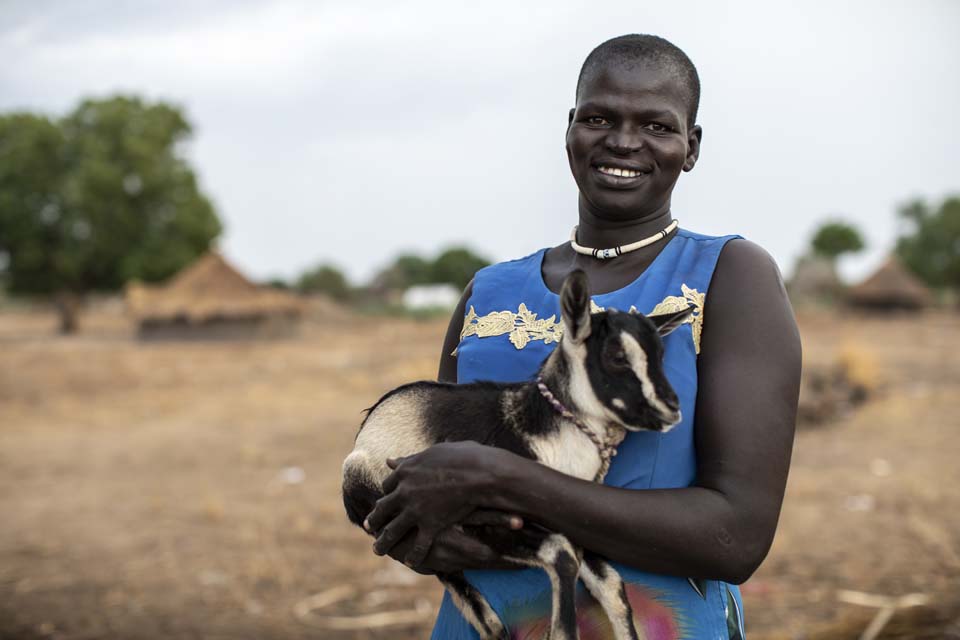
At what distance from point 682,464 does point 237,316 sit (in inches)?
1210

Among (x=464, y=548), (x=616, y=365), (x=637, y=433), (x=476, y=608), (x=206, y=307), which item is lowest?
(x=206, y=307)

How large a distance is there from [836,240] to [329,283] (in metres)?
35.5

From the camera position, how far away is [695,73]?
2.32 metres

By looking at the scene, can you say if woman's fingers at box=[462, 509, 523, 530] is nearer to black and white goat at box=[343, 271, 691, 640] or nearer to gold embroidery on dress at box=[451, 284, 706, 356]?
black and white goat at box=[343, 271, 691, 640]

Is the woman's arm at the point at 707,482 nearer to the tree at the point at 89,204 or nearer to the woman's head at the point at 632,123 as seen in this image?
the woman's head at the point at 632,123

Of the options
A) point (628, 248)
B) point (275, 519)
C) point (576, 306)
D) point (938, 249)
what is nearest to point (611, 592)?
point (576, 306)

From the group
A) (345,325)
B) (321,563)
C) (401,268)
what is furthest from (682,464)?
(401,268)

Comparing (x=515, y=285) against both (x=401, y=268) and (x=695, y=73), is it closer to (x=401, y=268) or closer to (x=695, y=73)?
(x=695, y=73)

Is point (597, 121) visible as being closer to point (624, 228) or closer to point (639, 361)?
point (624, 228)

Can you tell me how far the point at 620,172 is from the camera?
7.52 ft

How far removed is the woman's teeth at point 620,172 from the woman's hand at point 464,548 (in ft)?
3.18

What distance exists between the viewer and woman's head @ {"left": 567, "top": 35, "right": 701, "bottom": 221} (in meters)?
2.22

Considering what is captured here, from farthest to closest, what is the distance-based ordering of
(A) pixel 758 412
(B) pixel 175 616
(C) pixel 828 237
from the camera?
(C) pixel 828 237 → (B) pixel 175 616 → (A) pixel 758 412

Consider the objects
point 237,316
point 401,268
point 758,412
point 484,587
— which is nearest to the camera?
point 758,412
